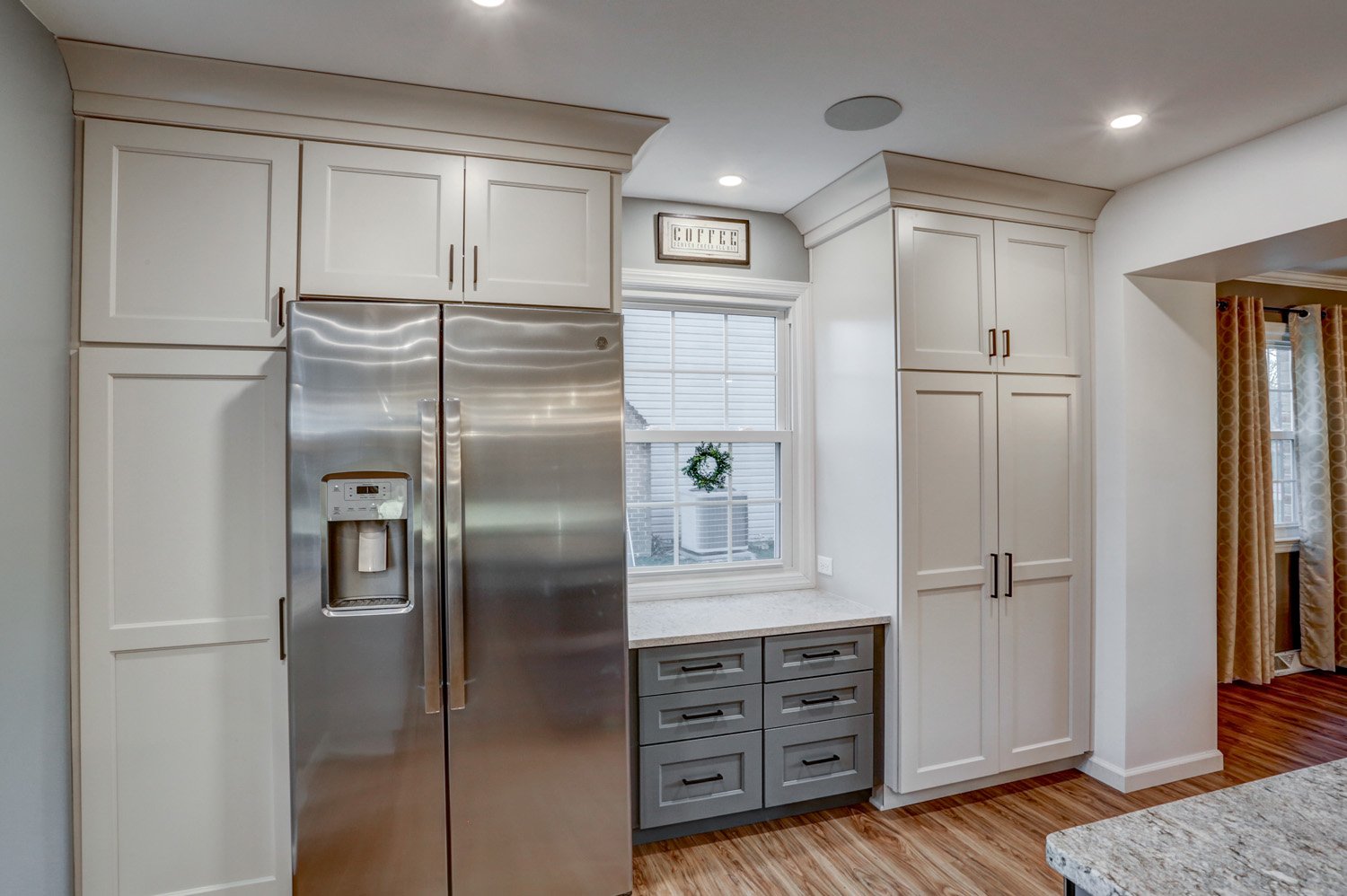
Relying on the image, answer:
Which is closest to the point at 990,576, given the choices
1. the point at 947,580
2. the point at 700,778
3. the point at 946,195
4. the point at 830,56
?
the point at 947,580

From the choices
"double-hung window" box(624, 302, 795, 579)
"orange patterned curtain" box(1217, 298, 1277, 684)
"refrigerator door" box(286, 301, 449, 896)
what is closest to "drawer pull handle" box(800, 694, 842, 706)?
"double-hung window" box(624, 302, 795, 579)

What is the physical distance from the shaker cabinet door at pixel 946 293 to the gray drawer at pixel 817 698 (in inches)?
48.5

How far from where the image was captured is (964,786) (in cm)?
281

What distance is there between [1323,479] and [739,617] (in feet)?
13.2

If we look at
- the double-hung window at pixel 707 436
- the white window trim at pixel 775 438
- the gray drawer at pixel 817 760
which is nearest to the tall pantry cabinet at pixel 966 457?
the gray drawer at pixel 817 760

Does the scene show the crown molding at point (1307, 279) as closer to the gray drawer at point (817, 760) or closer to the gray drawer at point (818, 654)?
the gray drawer at point (818, 654)

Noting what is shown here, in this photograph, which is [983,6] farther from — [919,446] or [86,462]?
[86,462]

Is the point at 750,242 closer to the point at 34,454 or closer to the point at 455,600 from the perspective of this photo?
the point at 455,600

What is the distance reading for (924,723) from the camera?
2668 mm

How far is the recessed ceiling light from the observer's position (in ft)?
7.06

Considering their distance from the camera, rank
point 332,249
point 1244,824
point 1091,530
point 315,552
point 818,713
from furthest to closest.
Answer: point 1091,530, point 818,713, point 332,249, point 315,552, point 1244,824

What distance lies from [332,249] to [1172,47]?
2.40 m

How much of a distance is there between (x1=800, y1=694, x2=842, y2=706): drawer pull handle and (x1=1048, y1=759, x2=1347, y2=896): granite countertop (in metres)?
1.60

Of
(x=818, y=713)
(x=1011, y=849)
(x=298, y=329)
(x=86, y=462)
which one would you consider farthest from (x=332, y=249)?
(x=1011, y=849)
